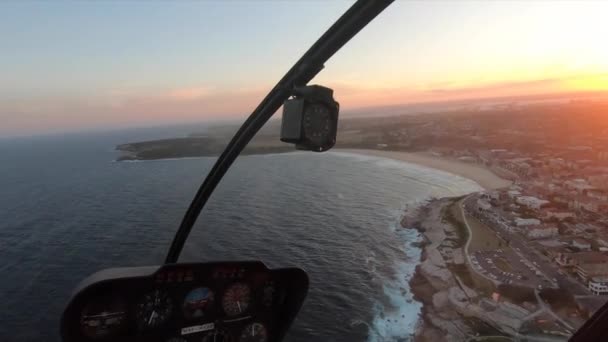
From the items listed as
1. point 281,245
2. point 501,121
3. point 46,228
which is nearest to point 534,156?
point 501,121

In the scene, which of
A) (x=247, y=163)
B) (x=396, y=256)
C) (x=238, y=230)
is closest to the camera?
(x=396, y=256)

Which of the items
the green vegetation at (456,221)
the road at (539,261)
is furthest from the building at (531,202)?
the green vegetation at (456,221)

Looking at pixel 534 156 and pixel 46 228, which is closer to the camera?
pixel 46 228

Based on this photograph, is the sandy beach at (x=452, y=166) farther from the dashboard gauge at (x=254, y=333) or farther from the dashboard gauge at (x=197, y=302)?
the dashboard gauge at (x=197, y=302)

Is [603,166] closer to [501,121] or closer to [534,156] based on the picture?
[534,156]

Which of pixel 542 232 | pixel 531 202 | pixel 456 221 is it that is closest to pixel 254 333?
pixel 542 232

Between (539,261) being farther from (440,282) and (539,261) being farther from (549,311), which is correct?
(440,282)
